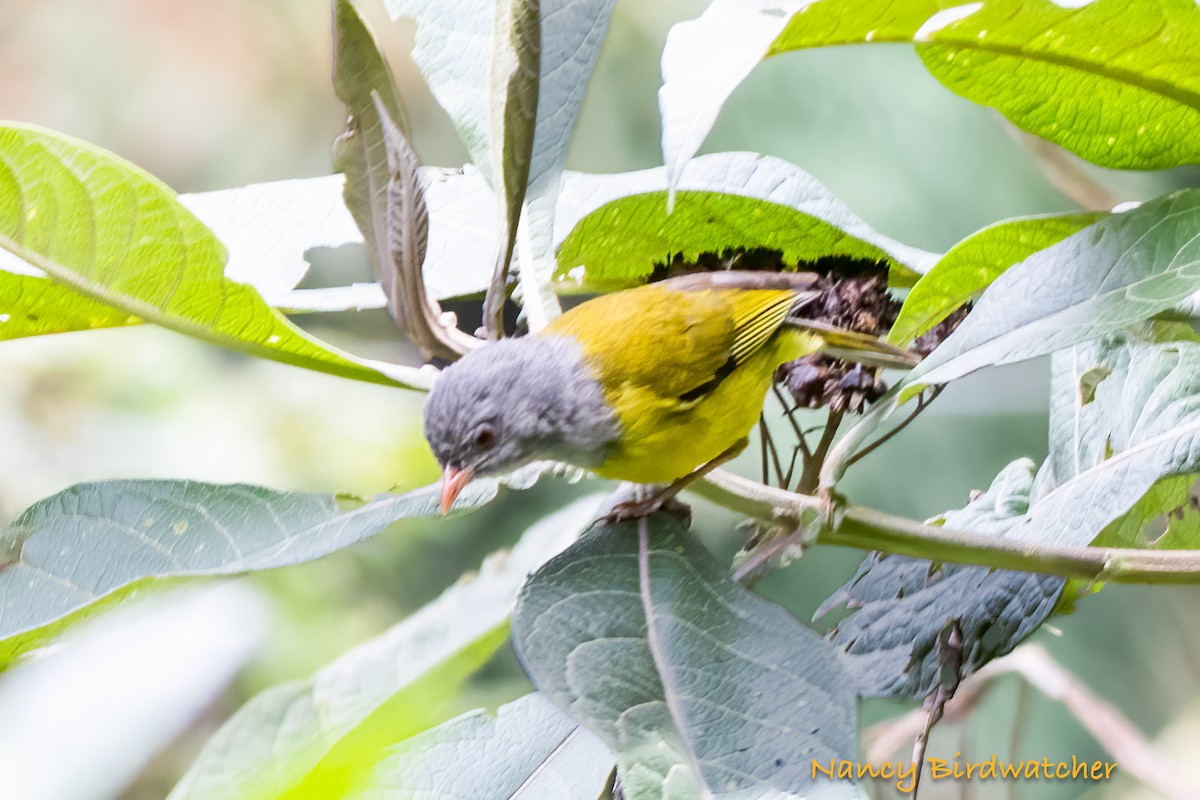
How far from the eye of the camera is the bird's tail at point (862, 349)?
982 millimetres

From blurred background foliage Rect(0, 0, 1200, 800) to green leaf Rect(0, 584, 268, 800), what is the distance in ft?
0.91

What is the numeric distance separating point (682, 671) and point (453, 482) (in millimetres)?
314

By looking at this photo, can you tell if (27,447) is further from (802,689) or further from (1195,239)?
(1195,239)

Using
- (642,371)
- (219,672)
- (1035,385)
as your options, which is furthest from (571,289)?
(1035,385)

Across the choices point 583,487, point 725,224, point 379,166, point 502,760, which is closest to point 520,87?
point 379,166

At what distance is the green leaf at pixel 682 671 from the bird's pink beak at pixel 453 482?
0.44ft

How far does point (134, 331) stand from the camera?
232 cm

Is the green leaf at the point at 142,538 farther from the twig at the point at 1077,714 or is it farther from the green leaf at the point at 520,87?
the twig at the point at 1077,714

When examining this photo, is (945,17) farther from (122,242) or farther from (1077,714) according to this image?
(1077,714)

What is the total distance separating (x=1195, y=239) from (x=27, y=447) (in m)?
2.57

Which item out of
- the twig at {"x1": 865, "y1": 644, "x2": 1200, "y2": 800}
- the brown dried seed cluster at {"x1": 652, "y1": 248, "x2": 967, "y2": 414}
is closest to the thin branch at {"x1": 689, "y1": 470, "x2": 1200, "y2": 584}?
the brown dried seed cluster at {"x1": 652, "y1": 248, "x2": 967, "y2": 414}

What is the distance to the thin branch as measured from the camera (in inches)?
29.6

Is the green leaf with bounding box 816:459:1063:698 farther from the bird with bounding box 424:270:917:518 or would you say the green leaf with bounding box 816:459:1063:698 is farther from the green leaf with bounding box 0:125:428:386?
the green leaf with bounding box 0:125:428:386

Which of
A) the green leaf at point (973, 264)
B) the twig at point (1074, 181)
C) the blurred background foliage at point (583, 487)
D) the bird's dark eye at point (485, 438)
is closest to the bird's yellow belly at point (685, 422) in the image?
the bird's dark eye at point (485, 438)
